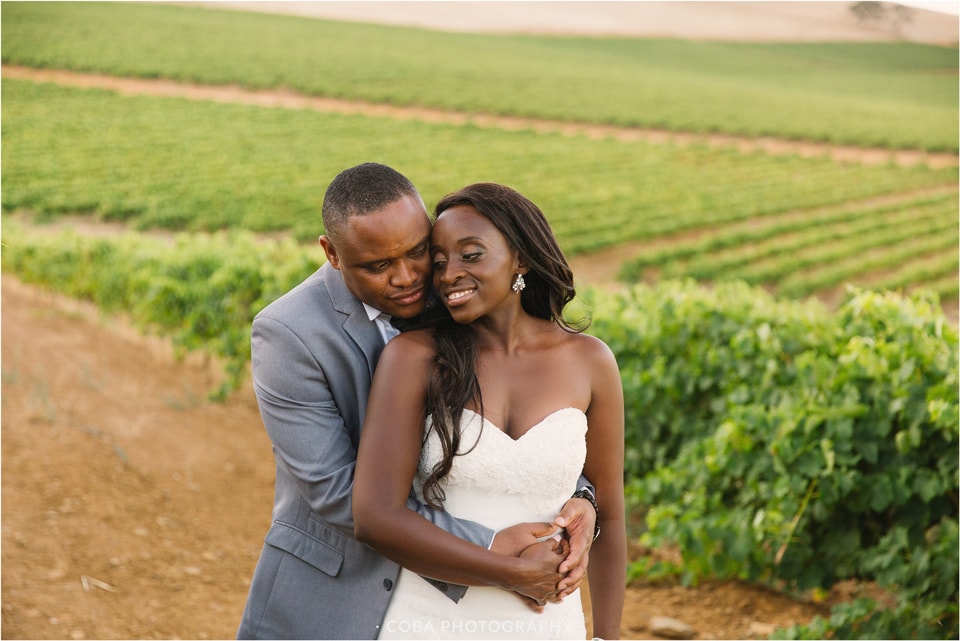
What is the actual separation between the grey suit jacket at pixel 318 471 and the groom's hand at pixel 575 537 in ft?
0.73

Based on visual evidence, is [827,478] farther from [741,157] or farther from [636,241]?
[741,157]

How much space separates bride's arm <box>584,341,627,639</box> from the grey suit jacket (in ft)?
1.43

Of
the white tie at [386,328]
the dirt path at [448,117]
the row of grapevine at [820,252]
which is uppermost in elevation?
the white tie at [386,328]

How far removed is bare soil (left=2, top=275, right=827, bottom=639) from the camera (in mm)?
4797

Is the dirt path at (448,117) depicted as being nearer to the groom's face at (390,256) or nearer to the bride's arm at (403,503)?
the groom's face at (390,256)

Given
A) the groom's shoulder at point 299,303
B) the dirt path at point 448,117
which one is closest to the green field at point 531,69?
the dirt path at point 448,117

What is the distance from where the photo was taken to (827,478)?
14.5ft

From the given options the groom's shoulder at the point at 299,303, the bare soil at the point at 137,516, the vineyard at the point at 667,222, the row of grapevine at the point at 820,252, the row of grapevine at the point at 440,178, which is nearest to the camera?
the groom's shoulder at the point at 299,303

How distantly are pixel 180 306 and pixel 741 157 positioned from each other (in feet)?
97.4

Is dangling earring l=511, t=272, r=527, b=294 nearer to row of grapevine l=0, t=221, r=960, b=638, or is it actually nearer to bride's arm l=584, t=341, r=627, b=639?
bride's arm l=584, t=341, r=627, b=639

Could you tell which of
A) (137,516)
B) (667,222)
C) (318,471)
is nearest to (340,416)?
(318,471)

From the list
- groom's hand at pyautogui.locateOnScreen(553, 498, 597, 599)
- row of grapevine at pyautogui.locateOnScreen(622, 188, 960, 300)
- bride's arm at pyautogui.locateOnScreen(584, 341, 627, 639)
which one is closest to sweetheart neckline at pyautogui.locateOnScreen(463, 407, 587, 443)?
bride's arm at pyautogui.locateOnScreen(584, 341, 627, 639)

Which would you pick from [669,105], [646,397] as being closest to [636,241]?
[646,397]

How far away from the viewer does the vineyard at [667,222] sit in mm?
4418
